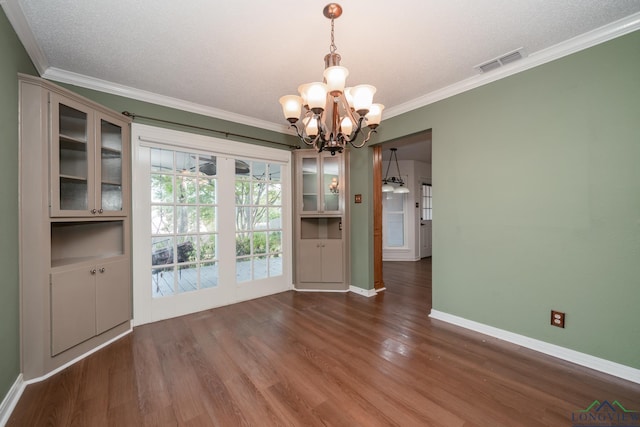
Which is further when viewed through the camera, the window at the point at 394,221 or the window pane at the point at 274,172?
the window at the point at 394,221

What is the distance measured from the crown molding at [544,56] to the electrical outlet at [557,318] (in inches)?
84.6

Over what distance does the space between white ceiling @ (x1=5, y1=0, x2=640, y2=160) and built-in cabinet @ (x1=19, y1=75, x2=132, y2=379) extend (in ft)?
1.43

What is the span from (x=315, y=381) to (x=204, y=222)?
2304 millimetres

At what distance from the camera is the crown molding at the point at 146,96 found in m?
2.44

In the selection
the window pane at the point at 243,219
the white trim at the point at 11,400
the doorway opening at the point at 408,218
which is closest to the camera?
the white trim at the point at 11,400

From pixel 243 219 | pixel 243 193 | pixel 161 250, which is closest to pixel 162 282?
pixel 161 250

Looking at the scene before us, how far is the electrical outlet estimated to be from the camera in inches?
84.8

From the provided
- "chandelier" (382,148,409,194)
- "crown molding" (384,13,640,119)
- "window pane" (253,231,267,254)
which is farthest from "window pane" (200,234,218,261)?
"chandelier" (382,148,409,194)

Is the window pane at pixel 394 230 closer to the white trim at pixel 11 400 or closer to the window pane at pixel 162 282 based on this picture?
the window pane at pixel 162 282

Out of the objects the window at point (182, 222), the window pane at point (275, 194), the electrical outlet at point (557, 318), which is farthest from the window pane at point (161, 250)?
the electrical outlet at point (557, 318)

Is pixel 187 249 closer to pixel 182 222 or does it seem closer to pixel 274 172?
pixel 182 222

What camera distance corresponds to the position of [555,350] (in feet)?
7.15

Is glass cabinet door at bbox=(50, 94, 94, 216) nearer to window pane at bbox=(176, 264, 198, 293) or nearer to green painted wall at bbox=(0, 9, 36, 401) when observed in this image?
green painted wall at bbox=(0, 9, 36, 401)

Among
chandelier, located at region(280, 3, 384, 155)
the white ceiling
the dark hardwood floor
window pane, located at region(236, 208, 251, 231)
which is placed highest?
the white ceiling
